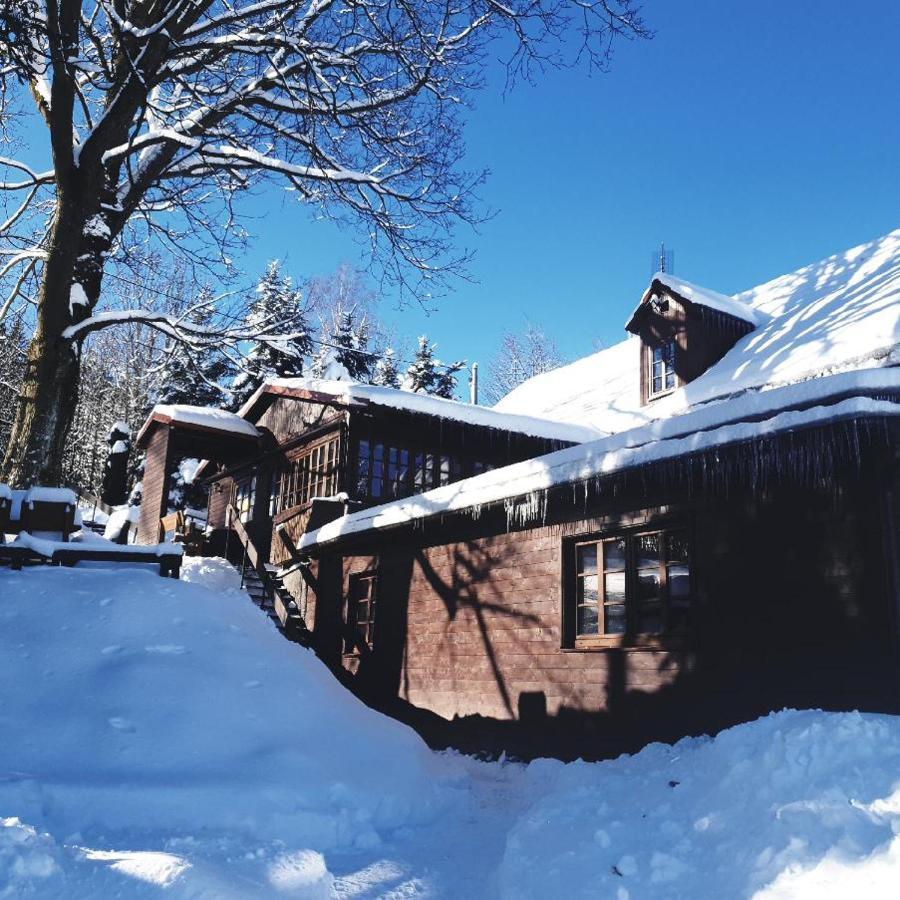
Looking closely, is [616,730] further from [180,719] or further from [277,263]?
[277,263]

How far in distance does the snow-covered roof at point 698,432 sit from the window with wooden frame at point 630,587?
878 millimetres

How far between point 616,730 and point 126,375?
30.9 meters

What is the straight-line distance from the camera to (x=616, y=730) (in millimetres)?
7410

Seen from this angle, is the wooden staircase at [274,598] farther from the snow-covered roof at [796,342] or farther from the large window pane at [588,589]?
the snow-covered roof at [796,342]

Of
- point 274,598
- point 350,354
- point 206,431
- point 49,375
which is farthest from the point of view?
point 350,354

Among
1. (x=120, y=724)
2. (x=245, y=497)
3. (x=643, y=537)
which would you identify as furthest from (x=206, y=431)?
(x=643, y=537)

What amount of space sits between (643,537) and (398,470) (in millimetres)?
7973

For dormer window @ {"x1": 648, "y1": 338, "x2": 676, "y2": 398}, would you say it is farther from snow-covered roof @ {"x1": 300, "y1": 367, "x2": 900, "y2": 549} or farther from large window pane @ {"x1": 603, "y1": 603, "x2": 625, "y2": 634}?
large window pane @ {"x1": 603, "y1": 603, "x2": 625, "y2": 634}

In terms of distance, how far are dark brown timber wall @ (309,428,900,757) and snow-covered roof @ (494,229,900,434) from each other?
212 inches

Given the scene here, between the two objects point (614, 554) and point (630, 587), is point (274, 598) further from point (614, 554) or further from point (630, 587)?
point (630, 587)

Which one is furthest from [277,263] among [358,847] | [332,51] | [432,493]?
[358,847]

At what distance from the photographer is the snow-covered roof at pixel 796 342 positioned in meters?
11.6

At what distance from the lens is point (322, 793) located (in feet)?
20.1

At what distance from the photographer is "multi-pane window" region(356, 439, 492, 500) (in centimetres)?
1482
